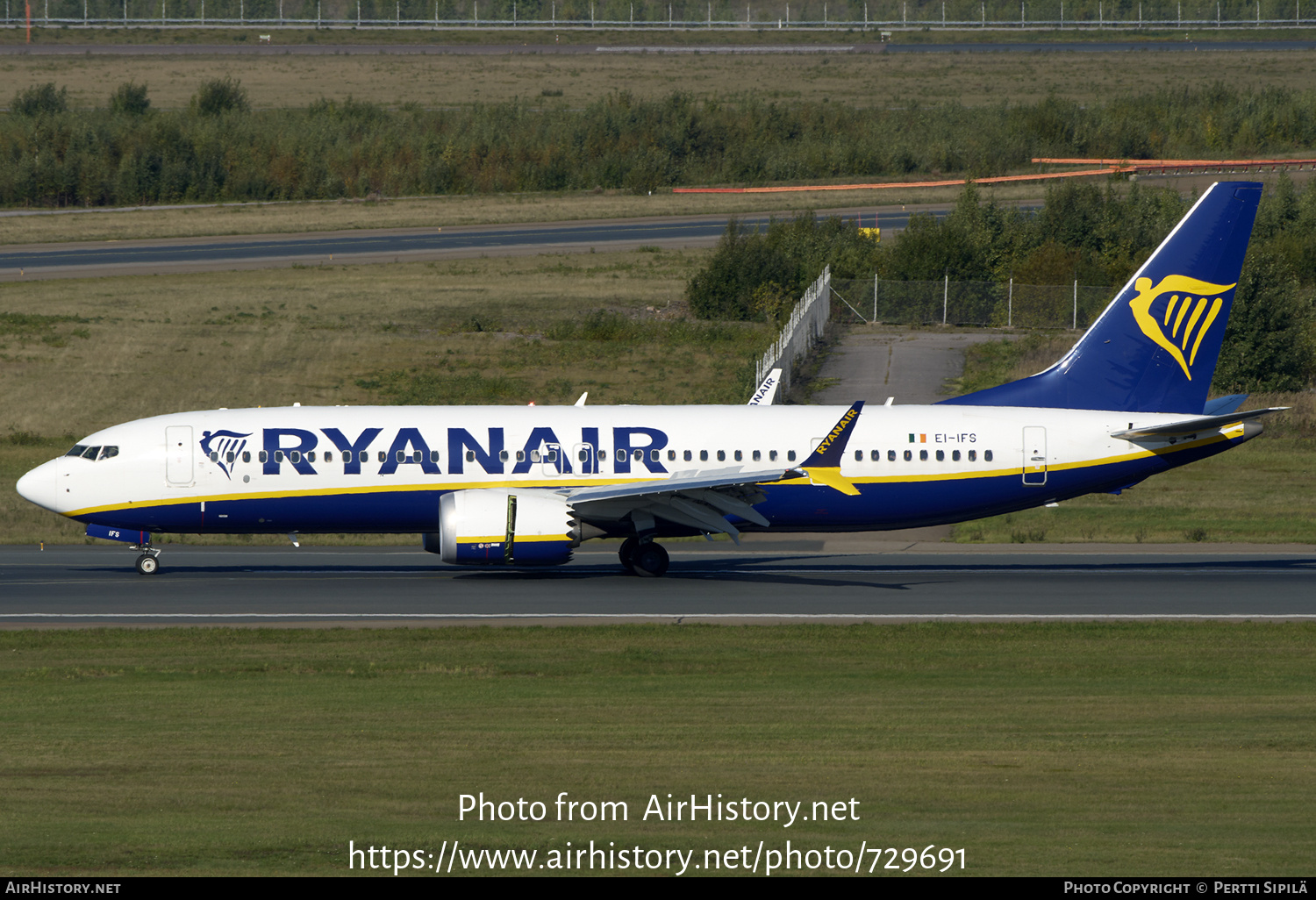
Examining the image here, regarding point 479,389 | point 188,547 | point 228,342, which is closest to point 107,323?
point 228,342

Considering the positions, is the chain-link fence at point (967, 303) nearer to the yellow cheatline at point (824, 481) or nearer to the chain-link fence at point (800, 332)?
the chain-link fence at point (800, 332)

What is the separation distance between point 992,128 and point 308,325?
2472 inches

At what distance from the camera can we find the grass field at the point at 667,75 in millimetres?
133625

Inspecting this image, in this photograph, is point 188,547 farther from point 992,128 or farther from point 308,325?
point 992,128

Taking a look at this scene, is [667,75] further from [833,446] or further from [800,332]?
[833,446]

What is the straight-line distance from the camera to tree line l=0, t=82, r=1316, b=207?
329ft

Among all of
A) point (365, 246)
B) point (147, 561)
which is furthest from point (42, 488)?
point (365, 246)

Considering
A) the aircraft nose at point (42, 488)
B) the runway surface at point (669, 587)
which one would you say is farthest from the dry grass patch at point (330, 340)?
the aircraft nose at point (42, 488)

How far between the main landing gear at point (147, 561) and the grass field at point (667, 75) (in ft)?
316

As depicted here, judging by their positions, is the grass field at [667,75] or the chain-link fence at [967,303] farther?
the grass field at [667,75]

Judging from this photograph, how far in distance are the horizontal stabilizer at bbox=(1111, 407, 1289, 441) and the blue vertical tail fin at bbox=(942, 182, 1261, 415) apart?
1.20 m

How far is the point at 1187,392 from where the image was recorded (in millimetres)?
36062

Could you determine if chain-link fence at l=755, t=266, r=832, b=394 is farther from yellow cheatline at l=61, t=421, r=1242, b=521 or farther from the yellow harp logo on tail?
yellow cheatline at l=61, t=421, r=1242, b=521

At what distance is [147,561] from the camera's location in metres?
35.6
